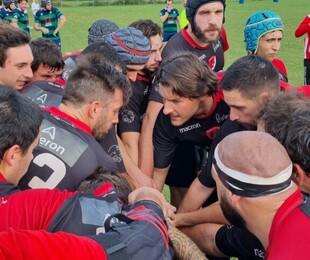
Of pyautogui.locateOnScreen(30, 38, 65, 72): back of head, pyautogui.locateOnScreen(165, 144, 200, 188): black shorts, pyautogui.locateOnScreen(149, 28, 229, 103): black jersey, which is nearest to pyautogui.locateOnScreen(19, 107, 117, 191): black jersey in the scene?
pyautogui.locateOnScreen(165, 144, 200, 188): black shorts

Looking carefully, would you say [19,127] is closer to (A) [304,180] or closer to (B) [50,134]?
(B) [50,134]

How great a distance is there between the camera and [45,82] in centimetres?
409

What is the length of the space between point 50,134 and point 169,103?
1.14 metres

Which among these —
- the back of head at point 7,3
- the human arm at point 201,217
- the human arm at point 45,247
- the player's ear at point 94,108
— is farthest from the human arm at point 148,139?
the back of head at point 7,3

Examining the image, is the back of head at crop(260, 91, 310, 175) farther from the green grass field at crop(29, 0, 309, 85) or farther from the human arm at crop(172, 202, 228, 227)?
the green grass field at crop(29, 0, 309, 85)

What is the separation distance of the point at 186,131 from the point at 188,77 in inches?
20.6

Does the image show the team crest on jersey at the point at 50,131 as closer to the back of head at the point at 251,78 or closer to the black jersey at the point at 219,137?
the black jersey at the point at 219,137

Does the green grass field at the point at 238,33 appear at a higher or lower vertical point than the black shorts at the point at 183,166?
lower

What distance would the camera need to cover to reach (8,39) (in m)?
4.19

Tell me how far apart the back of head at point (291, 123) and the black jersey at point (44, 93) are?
1.58 metres

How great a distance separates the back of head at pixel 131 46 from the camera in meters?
4.24

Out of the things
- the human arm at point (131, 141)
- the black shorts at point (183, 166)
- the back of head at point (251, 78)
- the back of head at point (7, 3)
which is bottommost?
the back of head at point (7, 3)

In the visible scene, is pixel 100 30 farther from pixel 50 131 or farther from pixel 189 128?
pixel 50 131

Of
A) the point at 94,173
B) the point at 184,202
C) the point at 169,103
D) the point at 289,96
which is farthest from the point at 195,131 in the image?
the point at 94,173
